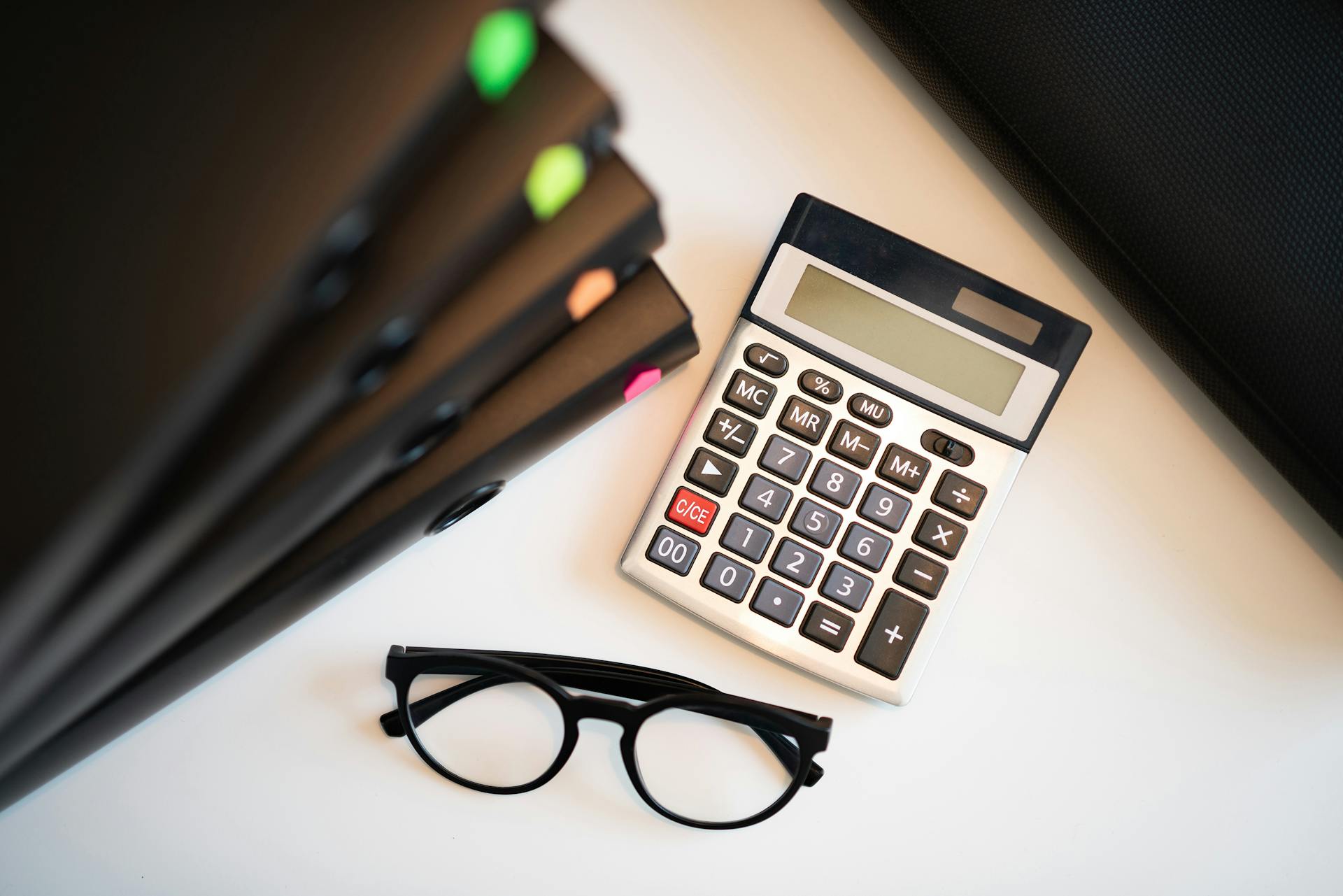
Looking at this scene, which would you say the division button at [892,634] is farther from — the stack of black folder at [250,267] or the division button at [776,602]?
the stack of black folder at [250,267]

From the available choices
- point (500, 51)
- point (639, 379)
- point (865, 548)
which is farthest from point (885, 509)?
point (500, 51)

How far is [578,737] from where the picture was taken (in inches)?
15.5

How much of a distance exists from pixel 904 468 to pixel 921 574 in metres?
0.05

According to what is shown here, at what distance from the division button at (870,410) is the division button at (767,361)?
0.04 m

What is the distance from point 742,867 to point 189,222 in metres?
0.35

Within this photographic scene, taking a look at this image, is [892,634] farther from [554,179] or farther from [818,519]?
[554,179]

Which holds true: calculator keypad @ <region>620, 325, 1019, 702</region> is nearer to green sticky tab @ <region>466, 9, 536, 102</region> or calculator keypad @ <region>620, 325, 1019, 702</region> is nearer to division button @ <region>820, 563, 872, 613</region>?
division button @ <region>820, 563, 872, 613</region>

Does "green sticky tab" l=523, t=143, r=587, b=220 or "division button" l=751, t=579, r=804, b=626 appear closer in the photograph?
"green sticky tab" l=523, t=143, r=587, b=220

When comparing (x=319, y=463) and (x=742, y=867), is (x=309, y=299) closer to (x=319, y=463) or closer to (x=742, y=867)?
(x=319, y=463)

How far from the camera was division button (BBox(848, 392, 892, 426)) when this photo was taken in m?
0.41

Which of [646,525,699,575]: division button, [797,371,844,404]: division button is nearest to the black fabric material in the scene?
[797,371,844,404]: division button

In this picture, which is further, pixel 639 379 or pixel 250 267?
pixel 639 379

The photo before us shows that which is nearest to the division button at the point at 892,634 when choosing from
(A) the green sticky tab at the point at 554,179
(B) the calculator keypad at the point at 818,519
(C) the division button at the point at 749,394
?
(B) the calculator keypad at the point at 818,519

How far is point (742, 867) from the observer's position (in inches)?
15.9
